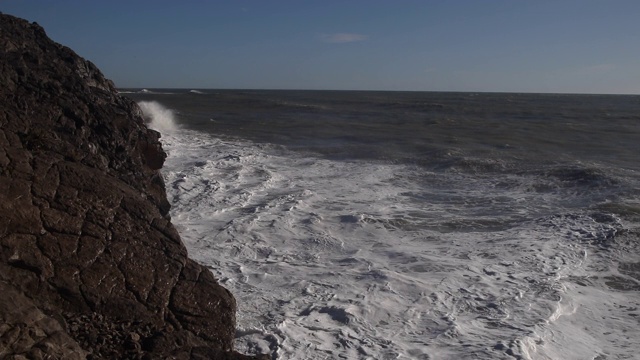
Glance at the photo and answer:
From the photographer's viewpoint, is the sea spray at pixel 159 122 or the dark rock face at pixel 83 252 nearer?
the dark rock face at pixel 83 252

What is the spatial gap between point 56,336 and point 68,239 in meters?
1.19

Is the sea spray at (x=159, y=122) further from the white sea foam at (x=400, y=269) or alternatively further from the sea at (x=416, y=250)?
the white sea foam at (x=400, y=269)

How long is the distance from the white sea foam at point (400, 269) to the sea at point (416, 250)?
0.02 m

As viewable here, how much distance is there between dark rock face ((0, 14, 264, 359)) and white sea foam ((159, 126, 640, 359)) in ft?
2.55

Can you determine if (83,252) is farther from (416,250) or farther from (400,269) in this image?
(416,250)

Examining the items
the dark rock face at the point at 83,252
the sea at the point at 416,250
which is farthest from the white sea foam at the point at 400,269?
the dark rock face at the point at 83,252

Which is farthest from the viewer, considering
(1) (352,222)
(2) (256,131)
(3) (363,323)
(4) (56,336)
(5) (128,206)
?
(2) (256,131)

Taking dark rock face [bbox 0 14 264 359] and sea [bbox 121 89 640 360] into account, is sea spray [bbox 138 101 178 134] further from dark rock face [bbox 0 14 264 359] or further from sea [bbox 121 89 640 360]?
dark rock face [bbox 0 14 264 359]

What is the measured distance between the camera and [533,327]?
5.37 meters

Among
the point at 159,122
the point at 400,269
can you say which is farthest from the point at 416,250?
the point at 159,122

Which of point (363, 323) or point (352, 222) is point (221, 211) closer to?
point (352, 222)

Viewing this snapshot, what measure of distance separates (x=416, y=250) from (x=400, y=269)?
2.70 feet

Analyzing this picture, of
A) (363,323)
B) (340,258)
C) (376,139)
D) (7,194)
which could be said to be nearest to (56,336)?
(7,194)

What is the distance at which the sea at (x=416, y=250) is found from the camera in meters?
5.16
